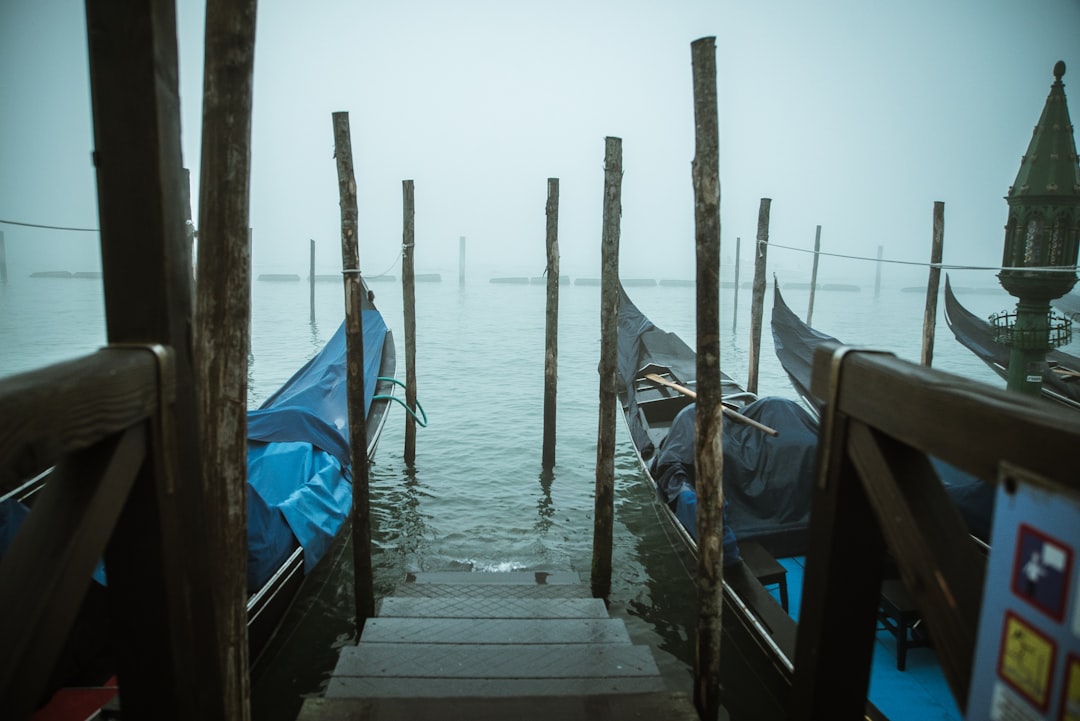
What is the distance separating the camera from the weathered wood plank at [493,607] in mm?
3227

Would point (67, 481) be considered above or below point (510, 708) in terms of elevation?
above

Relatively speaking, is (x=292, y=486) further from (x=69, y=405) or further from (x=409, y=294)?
(x=69, y=405)

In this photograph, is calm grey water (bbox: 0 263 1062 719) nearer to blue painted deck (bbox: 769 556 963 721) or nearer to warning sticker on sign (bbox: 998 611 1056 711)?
blue painted deck (bbox: 769 556 963 721)

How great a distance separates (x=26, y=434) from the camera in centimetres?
81

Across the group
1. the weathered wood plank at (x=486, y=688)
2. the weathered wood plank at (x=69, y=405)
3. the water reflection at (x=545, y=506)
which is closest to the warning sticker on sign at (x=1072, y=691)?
the weathered wood plank at (x=69, y=405)

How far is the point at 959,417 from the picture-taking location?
2.77 feet

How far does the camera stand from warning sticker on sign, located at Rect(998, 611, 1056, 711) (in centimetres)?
72

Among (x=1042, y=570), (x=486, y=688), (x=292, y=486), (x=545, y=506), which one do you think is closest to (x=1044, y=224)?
(x=545, y=506)

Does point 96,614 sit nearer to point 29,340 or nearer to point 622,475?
point 622,475

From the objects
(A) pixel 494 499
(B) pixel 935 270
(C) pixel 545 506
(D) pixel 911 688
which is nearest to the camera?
(D) pixel 911 688

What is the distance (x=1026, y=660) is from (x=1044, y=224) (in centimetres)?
641

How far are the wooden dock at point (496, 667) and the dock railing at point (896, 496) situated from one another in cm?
124

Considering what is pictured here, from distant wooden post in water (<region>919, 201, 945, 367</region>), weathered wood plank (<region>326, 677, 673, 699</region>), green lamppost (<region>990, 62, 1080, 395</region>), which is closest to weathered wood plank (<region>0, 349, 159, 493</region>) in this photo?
weathered wood plank (<region>326, 677, 673, 699</region>)

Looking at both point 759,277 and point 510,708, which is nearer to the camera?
point 510,708
